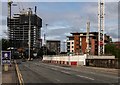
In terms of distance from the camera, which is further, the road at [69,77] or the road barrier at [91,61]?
the road barrier at [91,61]

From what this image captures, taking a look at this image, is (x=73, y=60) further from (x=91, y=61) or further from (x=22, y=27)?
(x=22, y=27)

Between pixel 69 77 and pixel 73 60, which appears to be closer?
pixel 69 77

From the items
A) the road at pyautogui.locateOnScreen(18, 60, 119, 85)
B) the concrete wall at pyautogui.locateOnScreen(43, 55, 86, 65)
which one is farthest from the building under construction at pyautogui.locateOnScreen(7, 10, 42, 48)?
the road at pyautogui.locateOnScreen(18, 60, 119, 85)

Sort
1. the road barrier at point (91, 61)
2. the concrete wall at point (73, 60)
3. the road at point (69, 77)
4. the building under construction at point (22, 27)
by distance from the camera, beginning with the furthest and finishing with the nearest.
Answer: the building under construction at point (22, 27) → the concrete wall at point (73, 60) → the road barrier at point (91, 61) → the road at point (69, 77)

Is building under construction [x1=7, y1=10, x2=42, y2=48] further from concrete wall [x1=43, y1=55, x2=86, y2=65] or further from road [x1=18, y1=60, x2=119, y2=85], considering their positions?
road [x1=18, y1=60, x2=119, y2=85]

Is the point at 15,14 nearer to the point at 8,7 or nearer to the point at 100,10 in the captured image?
the point at 8,7

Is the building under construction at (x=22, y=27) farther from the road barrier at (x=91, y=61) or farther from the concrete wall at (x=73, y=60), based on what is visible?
the road barrier at (x=91, y=61)

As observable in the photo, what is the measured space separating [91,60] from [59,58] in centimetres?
3120

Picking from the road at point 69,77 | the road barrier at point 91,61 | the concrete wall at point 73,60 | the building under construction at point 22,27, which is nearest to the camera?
the road at point 69,77

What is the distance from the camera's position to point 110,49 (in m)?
161

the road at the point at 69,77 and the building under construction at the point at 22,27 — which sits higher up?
the building under construction at the point at 22,27

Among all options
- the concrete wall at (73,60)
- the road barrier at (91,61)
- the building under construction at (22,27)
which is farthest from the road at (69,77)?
the building under construction at (22,27)

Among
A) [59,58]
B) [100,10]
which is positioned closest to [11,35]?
[59,58]

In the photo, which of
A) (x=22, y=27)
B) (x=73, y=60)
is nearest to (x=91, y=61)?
(x=73, y=60)
